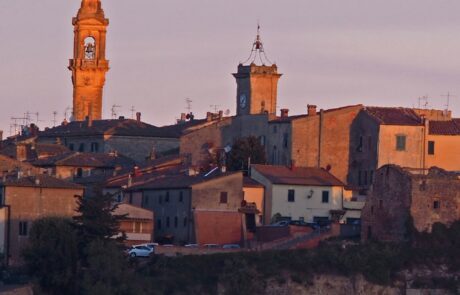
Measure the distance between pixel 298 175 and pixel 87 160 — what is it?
1893cm

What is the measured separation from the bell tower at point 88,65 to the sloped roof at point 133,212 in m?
42.1

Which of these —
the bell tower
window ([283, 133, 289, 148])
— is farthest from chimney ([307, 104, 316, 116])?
the bell tower

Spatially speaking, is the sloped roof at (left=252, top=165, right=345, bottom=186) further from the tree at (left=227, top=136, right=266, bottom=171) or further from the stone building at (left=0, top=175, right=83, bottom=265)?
the stone building at (left=0, top=175, right=83, bottom=265)

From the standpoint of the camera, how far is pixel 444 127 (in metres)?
112

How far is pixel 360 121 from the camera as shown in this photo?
112250 mm

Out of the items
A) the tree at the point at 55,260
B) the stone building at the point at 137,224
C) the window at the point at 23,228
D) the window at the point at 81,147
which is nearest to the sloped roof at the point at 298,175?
the stone building at the point at 137,224

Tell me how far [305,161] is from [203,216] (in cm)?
1172

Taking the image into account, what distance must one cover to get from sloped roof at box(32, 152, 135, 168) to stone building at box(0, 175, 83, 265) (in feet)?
44.3

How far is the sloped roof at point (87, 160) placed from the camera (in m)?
122

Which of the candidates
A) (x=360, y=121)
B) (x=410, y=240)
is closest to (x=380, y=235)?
(x=410, y=240)

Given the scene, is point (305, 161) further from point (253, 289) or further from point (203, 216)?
point (253, 289)

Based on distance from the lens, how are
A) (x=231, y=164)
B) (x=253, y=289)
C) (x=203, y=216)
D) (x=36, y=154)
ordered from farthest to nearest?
(x=36, y=154)
(x=231, y=164)
(x=203, y=216)
(x=253, y=289)

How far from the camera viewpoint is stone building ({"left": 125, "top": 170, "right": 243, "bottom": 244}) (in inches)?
4006

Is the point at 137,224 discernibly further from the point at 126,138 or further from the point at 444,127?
the point at 126,138
